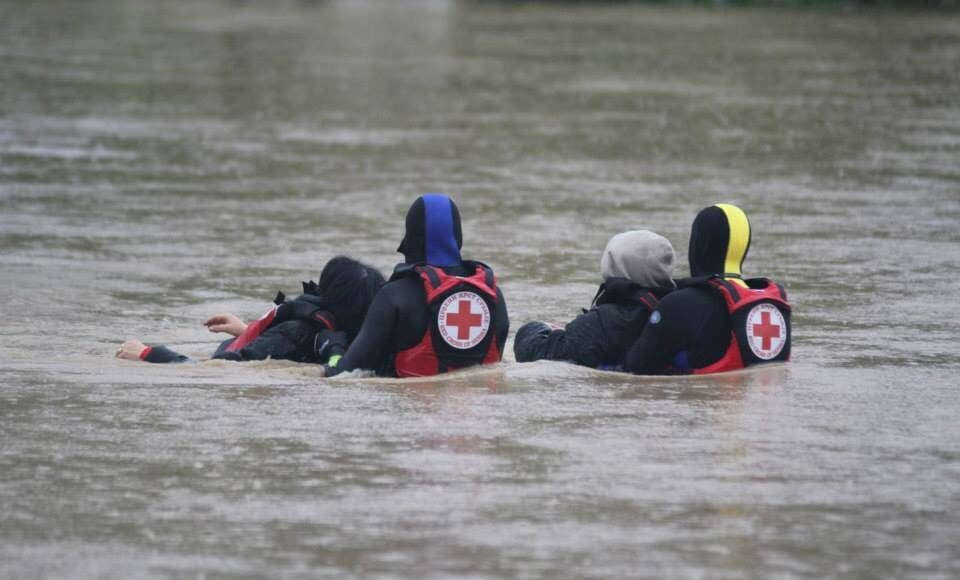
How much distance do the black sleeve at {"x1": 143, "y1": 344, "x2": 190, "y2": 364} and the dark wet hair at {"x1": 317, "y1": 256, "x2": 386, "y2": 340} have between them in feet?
3.03

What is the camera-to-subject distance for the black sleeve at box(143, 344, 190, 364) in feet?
39.7

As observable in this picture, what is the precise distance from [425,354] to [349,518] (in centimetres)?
315

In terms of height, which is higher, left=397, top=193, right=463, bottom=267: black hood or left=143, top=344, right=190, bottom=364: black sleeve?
left=397, top=193, right=463, bottom=267: black hood

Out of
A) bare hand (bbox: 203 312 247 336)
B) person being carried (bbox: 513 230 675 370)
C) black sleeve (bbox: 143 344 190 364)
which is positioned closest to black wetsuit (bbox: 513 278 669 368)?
person being carried (bbox: 513 230 675 370)

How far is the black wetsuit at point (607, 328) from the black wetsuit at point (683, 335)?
0.13m

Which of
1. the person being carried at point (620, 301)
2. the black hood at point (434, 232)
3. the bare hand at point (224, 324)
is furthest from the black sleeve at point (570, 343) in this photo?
the bare hand at point (224, 324)

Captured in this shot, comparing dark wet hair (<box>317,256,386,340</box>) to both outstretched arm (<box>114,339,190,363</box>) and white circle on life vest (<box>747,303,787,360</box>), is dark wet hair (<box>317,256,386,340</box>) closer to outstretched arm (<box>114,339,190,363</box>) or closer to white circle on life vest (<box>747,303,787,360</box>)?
outstretched arm (<box>114,339,190,363</box>)

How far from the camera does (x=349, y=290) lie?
11930mm

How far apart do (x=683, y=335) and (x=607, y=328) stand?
0.51 meters

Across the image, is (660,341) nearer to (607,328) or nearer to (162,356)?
(607,328)

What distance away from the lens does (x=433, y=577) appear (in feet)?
24.8

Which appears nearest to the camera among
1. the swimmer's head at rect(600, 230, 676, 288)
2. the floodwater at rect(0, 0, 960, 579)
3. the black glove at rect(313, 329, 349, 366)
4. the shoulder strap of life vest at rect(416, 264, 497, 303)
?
the floodwater at rect(0, 0, 960, 579)

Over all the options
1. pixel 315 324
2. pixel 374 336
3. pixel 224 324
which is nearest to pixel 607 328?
pixel 374 336

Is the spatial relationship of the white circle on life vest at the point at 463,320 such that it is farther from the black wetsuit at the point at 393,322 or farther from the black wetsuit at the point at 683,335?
the black wetsuit at the point at 683,335
